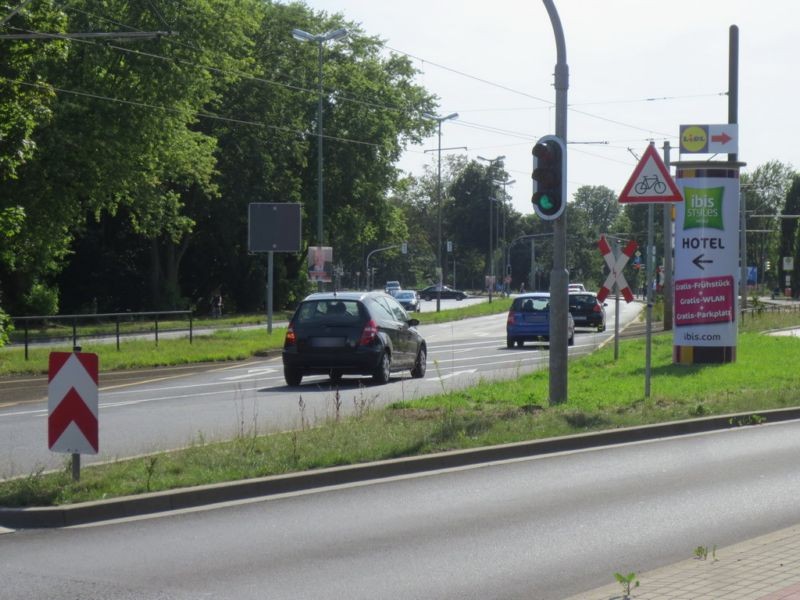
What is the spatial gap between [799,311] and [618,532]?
175 ft

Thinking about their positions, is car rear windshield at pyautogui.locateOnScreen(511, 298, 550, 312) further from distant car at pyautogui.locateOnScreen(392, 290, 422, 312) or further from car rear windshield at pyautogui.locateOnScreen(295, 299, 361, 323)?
distant car at pyautogui.locateOnScreen(392, 290, 422, 312)

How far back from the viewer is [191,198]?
60.8m

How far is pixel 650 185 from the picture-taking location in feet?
51.2

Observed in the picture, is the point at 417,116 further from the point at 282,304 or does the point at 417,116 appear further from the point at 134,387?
the point at 134,387

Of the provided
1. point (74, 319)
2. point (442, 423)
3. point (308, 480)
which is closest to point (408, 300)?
point (74, 319)

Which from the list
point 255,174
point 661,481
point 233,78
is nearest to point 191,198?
point 255,174

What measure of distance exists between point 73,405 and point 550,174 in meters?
7.29

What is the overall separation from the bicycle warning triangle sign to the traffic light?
848 millimetres

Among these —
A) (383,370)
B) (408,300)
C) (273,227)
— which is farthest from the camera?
(408,300)

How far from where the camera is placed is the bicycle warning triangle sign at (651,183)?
15516 mm

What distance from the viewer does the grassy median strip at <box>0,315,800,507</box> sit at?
10.2 meters

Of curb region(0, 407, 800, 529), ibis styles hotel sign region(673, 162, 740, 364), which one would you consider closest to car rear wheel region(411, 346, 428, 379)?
ibis styles hotel sign region(673, 162, 740, 364)

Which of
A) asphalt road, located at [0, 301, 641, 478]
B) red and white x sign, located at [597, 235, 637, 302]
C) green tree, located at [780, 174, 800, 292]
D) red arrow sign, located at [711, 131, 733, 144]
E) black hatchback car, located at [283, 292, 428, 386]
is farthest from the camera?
green tree, located at [780, 174, 800, 292]

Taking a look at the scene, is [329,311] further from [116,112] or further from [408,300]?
[408,300]
